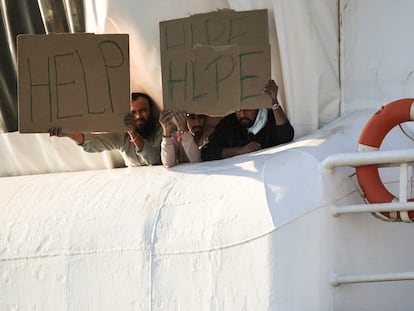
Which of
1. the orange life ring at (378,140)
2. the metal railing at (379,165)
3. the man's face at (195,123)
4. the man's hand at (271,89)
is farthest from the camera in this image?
the man's face at (195,123)

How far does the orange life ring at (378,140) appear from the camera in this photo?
301cm

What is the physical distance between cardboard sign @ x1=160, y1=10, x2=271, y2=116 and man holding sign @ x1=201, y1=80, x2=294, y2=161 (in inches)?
5.6

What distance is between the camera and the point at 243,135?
3.66m

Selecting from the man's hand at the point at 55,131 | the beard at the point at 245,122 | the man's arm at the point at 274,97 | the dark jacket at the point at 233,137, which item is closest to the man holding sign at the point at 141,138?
the man's hand at the point at 55,131

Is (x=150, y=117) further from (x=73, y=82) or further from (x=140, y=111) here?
(x=73, y=82)

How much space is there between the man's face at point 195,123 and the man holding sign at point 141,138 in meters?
0.14

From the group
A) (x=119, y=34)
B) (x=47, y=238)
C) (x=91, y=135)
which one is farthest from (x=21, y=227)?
(x=119, y=34)

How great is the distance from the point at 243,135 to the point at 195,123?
221 mm

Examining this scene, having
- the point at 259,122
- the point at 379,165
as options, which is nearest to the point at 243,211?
the point at 379,165

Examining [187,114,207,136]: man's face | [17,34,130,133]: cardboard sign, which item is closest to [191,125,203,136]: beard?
[187,114,207,136]: man's face

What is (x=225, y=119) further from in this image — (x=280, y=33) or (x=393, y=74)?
(x=393, y=74)

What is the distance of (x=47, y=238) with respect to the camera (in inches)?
131

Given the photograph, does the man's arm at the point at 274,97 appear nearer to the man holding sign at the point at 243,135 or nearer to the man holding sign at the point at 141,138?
the man holding sign at the point at 243,135

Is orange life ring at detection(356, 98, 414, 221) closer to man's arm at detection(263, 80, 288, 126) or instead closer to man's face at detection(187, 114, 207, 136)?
man's arm at detection(263, 80, 288, 126)
